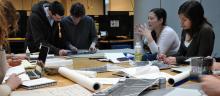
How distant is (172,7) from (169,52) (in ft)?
4.51

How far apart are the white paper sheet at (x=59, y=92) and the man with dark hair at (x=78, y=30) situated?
2193 millimetres

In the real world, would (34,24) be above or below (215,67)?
above

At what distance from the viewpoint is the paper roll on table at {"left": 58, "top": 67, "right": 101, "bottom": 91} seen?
1782mm

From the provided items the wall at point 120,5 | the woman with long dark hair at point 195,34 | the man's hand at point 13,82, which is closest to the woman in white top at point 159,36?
the woman with long dark hair at point 195,34

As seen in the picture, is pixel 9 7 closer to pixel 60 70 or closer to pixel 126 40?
pixel 60 70

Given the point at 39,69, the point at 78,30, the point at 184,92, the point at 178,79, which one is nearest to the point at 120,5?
the point at 78,30

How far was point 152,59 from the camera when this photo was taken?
2957mm

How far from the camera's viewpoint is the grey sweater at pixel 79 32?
162 inches

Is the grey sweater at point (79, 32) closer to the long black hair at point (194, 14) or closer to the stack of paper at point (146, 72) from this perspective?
the long black hair at point (194, 14)

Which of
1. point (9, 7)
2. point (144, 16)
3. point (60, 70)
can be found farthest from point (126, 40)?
point (9, 7)

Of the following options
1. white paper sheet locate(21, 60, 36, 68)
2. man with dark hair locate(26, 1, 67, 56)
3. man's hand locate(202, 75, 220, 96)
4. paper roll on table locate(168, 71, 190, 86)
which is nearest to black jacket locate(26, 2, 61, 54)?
man with dark hair locate(26, 1, 67, 56)

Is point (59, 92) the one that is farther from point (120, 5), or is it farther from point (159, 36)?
point (120, 5)

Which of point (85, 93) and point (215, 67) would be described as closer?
point (85, 93)

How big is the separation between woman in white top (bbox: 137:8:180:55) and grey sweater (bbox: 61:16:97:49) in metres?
0.93
